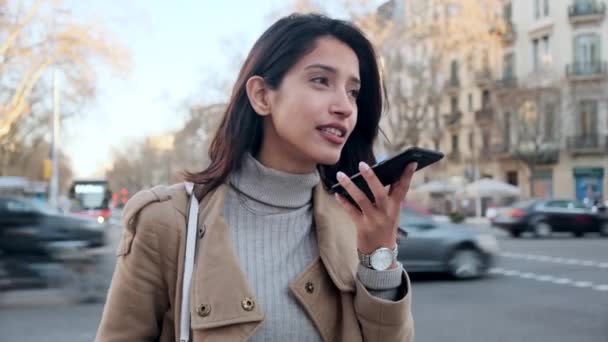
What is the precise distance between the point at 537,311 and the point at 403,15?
32.1 m

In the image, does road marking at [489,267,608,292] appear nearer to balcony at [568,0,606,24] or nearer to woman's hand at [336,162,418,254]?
woman's hand at [336,162,418,254]

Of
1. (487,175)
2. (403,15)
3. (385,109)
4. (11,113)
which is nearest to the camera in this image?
(385,109)

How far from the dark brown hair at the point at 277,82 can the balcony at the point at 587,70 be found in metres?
44.7

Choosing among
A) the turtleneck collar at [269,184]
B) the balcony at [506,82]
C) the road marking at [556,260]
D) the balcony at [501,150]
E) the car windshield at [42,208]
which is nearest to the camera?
the turtleneck collar at [269,184]

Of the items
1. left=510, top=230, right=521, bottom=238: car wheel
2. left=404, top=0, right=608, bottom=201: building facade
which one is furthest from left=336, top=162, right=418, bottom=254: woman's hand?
left=404, top=0, right=608, bottom=201: building facade

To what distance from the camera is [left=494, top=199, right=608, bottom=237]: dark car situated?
25.6m

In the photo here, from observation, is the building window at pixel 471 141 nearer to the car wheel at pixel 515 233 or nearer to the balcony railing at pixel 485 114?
the balcony railing at pixel 485 114

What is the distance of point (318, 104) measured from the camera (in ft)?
6.35

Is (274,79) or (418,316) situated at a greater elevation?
(274,79)

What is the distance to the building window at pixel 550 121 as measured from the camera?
142 feet

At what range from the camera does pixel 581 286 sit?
12.1 meters

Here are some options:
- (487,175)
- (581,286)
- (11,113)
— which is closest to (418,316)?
(581,286)

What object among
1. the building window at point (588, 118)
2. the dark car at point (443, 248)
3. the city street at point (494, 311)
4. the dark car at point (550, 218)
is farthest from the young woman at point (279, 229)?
the building window at point (588, 118)

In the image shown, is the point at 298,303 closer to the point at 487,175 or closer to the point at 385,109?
the point at 385,109
